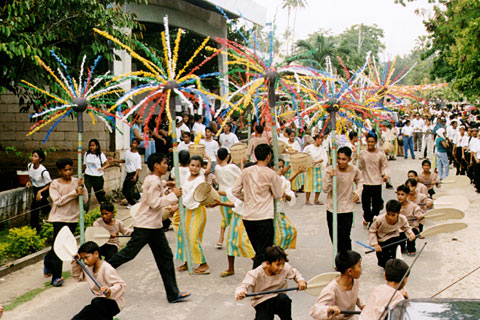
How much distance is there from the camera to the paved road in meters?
6.21

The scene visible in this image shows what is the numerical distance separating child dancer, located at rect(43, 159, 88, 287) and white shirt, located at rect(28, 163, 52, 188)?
2.15m

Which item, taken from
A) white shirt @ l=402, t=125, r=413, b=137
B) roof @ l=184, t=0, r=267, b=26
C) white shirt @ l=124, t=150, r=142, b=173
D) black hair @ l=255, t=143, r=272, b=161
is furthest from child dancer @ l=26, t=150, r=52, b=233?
white shirt @ l=402, t=125, r=413, b=137

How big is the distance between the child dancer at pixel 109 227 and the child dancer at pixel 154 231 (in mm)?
703

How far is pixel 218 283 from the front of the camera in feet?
23.4

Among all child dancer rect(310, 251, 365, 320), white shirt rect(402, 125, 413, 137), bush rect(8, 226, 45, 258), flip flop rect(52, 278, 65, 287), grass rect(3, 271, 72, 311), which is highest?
white shirt rect(402, 125, 413, 137)

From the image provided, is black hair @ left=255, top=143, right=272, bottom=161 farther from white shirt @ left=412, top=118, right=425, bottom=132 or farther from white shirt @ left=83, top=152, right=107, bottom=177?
white shirt @ left=412, top=118, right=425, bottom=132

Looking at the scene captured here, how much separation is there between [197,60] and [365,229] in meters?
15.7

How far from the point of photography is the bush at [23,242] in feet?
27.2

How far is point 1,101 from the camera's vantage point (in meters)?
A: 14.5

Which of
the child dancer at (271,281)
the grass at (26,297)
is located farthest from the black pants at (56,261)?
the child dancer at (271,281)

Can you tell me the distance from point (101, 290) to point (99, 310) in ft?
0.77

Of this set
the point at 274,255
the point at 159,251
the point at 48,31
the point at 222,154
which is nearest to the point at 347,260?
the point at 274,255

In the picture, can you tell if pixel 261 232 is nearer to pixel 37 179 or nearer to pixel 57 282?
pixel 57 282

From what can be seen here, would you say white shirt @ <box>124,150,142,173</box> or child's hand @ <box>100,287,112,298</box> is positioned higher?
white shirt @ <box>124,150,142,173</box>
